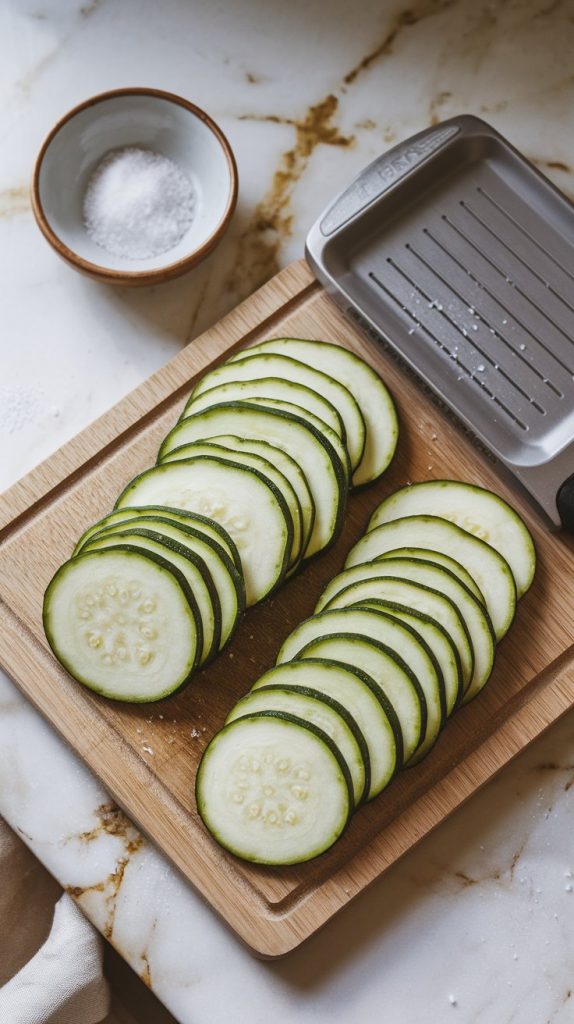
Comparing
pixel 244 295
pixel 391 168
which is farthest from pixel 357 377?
pixel 391 168

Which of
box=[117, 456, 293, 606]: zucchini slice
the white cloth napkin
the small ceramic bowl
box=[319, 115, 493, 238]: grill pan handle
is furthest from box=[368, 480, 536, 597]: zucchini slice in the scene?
the white cloth napkin

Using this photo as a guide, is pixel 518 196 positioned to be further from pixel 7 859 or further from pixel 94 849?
pixel 7 859

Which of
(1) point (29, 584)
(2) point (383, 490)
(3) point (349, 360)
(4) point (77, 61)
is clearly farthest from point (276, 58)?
(1) point (29, 584)

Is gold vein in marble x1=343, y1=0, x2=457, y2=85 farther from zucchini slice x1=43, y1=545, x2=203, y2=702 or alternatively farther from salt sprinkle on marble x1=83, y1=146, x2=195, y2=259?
zucchini slice x1=43, y1=545, x2=203, y2=702

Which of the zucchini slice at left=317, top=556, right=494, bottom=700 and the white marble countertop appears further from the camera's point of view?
the white marble countertop

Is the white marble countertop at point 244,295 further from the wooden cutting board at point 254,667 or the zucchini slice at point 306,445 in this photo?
the zucchini slice at point 306,445

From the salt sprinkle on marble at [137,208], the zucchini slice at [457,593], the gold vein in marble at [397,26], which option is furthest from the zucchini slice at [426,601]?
the gold vein in marble at [397,26]
